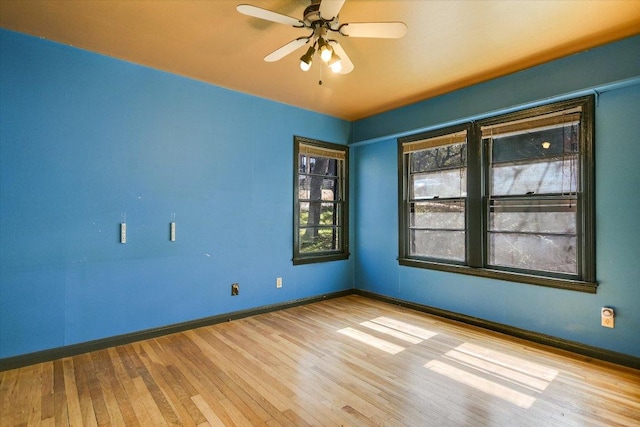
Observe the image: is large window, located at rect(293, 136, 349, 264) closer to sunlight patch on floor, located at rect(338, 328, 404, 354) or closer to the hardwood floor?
sunlight patch on floor, located at rect(338, 328, 404, 354)

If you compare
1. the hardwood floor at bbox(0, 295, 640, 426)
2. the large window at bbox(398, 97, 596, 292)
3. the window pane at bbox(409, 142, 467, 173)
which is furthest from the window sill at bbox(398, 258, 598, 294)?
the window pane at bbox(409, 142, 467, 173)

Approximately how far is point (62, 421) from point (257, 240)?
8.05 ft

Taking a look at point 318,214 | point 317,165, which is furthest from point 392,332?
point 317,165

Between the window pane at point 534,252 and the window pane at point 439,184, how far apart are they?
0.70 meters

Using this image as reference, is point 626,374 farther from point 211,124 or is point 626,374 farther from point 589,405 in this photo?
point 211,124

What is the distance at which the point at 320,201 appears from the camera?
4.82m

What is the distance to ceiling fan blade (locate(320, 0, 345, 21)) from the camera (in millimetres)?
1885

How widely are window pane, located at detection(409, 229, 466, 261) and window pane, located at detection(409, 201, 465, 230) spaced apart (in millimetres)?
86

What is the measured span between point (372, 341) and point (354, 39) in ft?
9.29

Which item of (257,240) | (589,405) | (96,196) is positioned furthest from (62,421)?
(589,405)

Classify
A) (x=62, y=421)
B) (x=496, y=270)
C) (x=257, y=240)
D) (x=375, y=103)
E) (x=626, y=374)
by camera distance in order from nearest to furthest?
1. (x=62, y=421)
2. (x=626, y=374)
3. (x=496, y=270)
4. (x=257, y=240)
5. (x=375, y=103)

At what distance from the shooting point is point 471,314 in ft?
12.3

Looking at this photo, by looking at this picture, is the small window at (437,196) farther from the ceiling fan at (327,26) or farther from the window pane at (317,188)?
the ceiling fan at (327,26)

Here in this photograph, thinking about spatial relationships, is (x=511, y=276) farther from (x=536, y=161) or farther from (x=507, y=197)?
(x=536, y=161)
